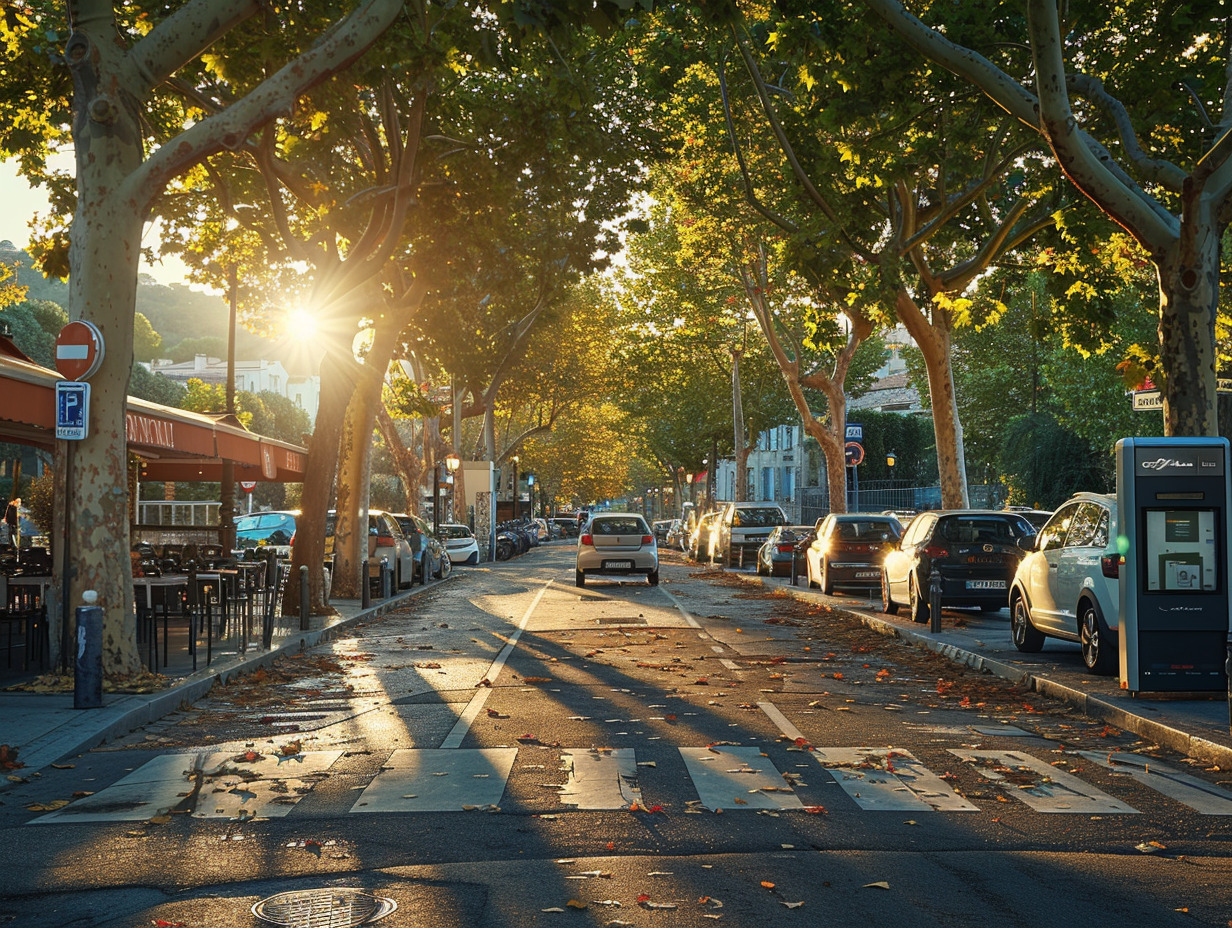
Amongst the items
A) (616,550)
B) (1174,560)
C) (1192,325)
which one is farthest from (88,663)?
(616,550)

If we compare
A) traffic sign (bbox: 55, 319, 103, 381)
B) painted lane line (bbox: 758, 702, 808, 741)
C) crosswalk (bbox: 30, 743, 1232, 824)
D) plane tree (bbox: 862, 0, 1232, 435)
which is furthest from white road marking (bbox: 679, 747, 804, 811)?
plane tree (bbox: 862, 0, 1232, 435)

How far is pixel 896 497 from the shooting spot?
5212 cm

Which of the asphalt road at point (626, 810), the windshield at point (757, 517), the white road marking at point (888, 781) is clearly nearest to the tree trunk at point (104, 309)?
the asphalt road at point (626, 810)

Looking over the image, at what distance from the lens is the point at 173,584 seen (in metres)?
14.6

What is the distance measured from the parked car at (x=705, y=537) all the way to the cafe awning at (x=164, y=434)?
2134cm

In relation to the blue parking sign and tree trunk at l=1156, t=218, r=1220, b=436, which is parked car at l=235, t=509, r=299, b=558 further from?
tree trunk at l=1156, t=218, r=1220, b=436

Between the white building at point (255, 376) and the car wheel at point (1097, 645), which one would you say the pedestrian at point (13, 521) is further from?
the white building at point (255, 376)

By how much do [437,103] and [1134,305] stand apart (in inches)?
1293

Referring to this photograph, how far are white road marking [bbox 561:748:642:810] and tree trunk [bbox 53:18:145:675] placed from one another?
481 cm

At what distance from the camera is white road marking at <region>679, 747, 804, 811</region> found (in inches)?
283

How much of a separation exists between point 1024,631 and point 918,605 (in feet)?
14.0

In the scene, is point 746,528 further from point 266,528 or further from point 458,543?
point 266,528

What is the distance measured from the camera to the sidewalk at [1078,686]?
9.28 m

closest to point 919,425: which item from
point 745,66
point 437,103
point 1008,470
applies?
Result: point 1008,470
